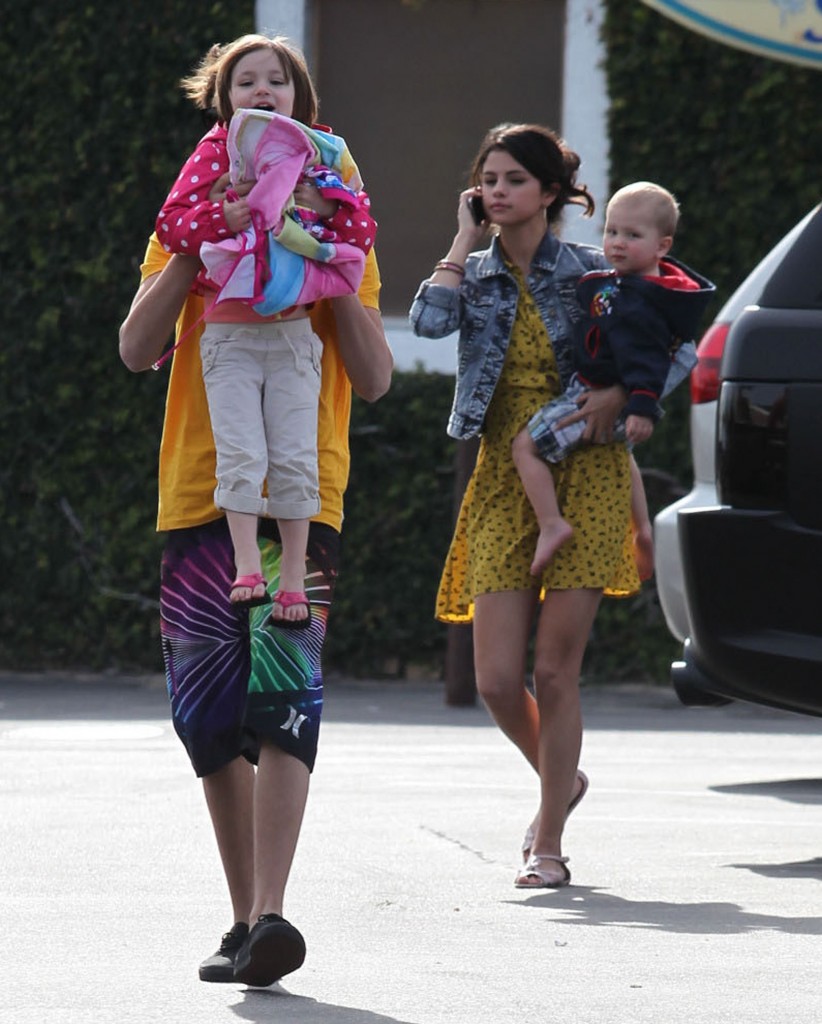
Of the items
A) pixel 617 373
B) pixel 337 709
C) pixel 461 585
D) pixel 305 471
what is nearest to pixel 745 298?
pixel 617 373

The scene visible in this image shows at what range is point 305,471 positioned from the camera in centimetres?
462

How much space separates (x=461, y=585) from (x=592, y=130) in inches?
235

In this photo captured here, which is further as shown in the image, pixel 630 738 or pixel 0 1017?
pixel 630 738

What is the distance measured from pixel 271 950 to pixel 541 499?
2.04 meters

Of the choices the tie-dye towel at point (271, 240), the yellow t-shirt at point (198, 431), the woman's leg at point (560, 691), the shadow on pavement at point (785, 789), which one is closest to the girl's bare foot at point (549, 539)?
the woman's leg at point (560, 691)

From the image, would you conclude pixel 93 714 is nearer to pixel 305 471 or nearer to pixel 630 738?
pixel 630 738

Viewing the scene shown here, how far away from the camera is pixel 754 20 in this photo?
11.1 m

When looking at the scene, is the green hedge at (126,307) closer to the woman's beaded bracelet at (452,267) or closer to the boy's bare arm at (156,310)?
the woman's beaded bracelet at (452,267)

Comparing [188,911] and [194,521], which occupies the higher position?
[194,521]

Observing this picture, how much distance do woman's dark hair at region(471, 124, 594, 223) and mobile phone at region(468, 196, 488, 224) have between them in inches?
2.7

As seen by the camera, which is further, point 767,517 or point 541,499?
point 541,499

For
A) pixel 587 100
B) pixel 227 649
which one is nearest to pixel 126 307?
pixel 587 100

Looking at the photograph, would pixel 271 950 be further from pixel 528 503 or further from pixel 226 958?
pixel 528 503

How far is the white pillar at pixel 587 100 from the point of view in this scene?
12.0 meters
